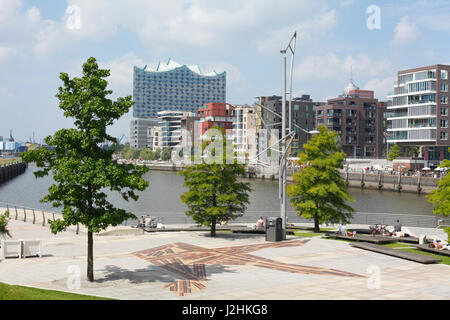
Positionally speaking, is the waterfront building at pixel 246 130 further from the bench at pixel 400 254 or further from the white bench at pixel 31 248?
the white bench at pixel 31 248

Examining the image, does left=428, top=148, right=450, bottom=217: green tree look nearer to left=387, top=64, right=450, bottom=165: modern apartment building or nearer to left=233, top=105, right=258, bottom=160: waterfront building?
left=387, top=64, right=450, bottom=165: modern apartment building

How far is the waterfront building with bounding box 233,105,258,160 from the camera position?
169125 mm

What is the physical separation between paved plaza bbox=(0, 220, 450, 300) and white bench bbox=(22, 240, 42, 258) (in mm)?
520

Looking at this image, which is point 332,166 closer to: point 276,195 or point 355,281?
point 355,281

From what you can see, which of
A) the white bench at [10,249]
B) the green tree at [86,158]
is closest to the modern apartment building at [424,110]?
the white bench at [10,249]

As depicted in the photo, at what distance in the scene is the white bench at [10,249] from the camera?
21.7 metres

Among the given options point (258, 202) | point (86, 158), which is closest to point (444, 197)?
point (86, 158)

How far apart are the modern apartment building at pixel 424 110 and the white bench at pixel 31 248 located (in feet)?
311

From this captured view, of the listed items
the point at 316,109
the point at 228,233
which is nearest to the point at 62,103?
the point at 228,233

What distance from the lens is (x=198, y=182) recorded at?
29203 mm

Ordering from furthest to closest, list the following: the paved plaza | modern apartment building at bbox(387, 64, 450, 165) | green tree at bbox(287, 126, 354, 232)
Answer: modern apartment building at bbox(387, 64, 450, 165) → green tree at bbox(287, 126, 354, 232) → the paved plaza

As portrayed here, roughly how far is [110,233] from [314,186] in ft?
44.5

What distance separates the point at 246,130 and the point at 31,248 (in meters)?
151

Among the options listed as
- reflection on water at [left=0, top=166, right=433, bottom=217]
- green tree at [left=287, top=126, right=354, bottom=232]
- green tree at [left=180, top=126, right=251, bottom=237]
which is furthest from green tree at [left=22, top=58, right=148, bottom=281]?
reflection on water at [left=0, top=166, right=433, bottom=217]
